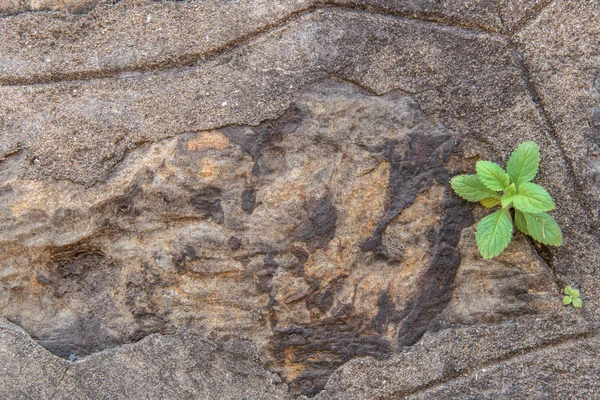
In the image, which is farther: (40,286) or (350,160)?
(40,286)

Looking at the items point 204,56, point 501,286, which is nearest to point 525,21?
point 501,286

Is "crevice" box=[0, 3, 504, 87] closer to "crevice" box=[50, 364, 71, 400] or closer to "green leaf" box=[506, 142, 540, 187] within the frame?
"green leaf" box=[506, 142, 540, 187]

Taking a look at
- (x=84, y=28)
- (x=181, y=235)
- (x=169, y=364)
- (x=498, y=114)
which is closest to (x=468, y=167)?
(x=498, y=114)

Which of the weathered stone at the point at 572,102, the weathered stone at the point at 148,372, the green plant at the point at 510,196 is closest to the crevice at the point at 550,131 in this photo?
the weathered stone at the point at 572,102

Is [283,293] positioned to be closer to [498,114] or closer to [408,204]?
[408,204]

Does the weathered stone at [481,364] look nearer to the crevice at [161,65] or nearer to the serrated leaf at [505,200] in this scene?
the serrated leaf at [505,200]

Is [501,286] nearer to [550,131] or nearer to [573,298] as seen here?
[573,298]
